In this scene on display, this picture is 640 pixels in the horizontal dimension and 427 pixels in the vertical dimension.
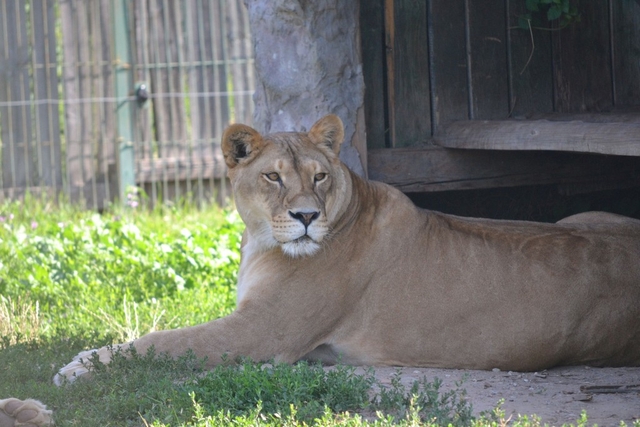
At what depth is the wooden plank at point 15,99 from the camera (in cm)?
966

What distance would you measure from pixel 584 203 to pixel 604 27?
4.45 ft

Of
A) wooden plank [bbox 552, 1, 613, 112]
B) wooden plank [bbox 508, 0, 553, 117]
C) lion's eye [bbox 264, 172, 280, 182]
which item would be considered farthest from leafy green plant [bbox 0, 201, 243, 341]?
wooden plank [bbox 552, 1, 613, 112]

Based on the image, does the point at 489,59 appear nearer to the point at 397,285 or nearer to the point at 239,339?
the point at 397,285

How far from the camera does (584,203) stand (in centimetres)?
709

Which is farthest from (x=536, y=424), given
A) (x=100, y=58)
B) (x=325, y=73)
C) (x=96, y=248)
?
(x=100, y=58)

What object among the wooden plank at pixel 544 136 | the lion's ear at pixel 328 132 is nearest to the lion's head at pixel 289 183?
the lion's ear at pixel 328 132

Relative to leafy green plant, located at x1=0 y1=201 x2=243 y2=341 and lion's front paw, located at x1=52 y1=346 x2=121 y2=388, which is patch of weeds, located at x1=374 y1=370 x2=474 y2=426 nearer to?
lion's front paw, located at x1=52 y1=346 x2=121 y2=388

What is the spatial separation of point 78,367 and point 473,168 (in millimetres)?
2973

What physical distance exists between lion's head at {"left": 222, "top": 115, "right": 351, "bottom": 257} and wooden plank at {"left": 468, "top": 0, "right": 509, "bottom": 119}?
5.30ft

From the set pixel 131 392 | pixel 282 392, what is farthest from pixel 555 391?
pixel 131 392

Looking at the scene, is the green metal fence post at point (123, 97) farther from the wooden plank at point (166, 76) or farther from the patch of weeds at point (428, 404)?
the patch of weeds at point (428, 404)

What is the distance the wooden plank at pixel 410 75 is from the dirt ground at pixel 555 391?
201 cm

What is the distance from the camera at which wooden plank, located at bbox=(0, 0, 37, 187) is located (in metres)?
9.66

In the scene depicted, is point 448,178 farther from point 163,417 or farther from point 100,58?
point 100,58
